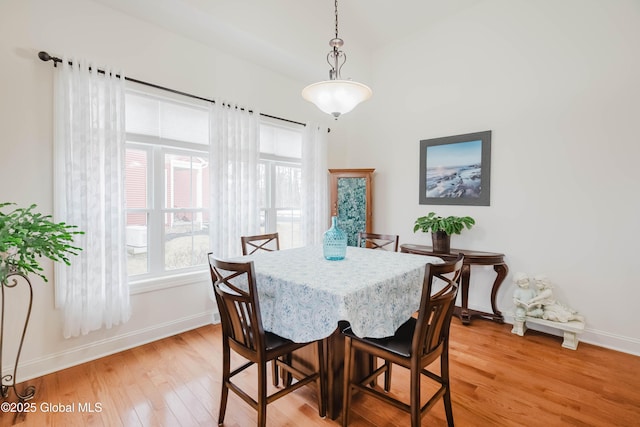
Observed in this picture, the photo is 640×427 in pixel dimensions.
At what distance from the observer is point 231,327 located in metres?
1.76

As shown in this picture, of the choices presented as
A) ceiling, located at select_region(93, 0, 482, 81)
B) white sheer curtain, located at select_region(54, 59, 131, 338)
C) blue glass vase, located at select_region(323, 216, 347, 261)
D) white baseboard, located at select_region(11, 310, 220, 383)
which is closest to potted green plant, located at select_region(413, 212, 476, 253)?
blue glass vase, located at select_region(323, 216, 347, 261)

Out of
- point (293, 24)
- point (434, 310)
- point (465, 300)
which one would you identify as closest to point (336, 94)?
point (434, 310)

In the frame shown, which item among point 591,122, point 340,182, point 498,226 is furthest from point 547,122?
point 340,182

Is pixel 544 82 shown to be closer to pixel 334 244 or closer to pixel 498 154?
pixel 498 154

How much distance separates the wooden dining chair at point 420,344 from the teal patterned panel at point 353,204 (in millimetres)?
2555

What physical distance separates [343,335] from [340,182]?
9.26 ft

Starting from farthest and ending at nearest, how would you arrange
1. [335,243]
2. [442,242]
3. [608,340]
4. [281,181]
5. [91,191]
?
[281,181] < [442,242] < [608,340] < [91,191] < [335,243]

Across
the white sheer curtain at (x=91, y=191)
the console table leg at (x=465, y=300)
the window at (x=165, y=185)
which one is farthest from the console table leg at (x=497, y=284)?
the white sheer curtain at (x=91, y=191)

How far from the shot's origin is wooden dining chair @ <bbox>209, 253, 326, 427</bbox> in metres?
1.57

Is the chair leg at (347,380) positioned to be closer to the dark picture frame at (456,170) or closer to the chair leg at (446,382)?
the chair leg at (446,382)

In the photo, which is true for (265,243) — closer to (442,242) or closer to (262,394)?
(262,394)

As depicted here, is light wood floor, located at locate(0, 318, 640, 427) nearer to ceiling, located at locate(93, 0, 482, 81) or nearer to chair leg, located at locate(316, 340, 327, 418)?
chair leg, located at locate(316, 340, 327, 418)

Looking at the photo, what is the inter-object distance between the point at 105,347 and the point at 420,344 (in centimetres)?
264

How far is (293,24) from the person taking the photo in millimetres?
3463
